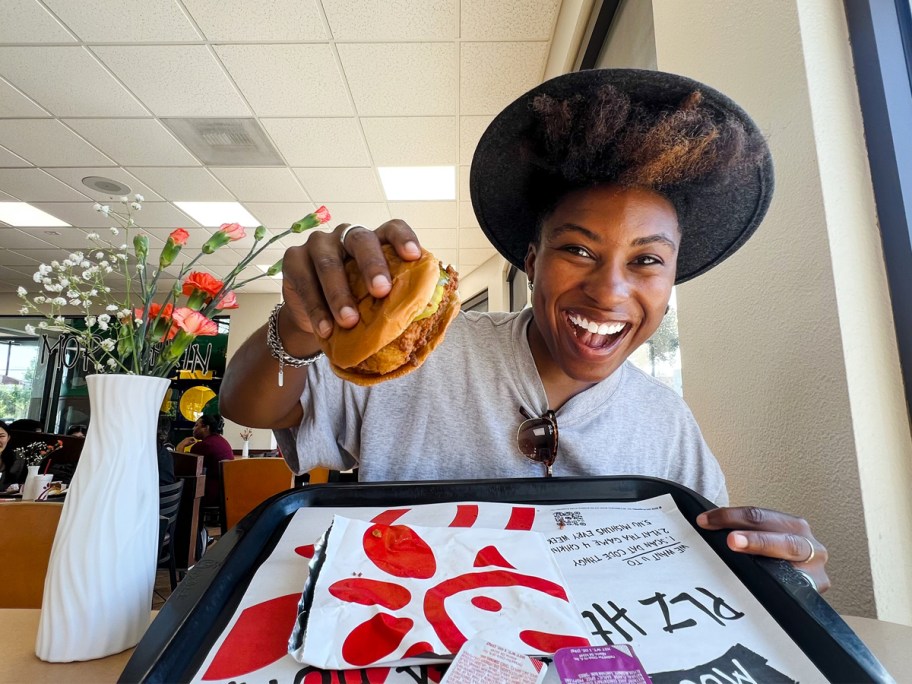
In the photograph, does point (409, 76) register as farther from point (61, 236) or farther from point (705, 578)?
point (61, 236)

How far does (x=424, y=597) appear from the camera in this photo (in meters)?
0.51

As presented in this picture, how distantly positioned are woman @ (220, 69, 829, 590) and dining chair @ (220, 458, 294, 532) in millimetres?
2595

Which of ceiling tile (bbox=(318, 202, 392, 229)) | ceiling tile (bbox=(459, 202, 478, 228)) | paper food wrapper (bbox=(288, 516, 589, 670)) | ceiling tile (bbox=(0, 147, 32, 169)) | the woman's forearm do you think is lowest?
paper food wrapper (bbox=(288, 516, 589, 670))

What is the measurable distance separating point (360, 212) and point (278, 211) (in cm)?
87

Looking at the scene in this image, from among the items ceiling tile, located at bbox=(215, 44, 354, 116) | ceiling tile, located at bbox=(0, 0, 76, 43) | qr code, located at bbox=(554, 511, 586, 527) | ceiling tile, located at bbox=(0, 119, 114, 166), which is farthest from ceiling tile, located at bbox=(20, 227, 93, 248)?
qr code, located at bbox=(554, 511, 586, 527)

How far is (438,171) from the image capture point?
4.16 metres

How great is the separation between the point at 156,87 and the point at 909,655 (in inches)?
161

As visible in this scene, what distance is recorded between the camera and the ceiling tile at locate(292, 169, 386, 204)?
13.8ft

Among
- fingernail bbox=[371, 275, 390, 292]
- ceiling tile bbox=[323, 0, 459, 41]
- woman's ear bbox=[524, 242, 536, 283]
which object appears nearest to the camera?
fingernail bbox=[371, 275, 390, 292]

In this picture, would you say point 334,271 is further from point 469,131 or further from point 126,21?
point 469,131

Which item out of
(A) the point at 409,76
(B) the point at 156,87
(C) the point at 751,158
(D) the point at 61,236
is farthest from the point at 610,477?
(D) the point at 61,236

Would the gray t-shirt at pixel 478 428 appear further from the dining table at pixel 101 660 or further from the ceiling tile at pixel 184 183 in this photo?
the ceiling tile at pixel 184 183

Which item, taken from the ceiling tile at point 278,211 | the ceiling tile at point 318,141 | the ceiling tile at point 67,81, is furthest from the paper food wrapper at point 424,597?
the ceiling tile at point 278,211

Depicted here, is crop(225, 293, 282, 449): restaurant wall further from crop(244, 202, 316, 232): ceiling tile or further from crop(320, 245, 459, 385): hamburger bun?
crop(320, 245, 459, 385): hamburger bun
